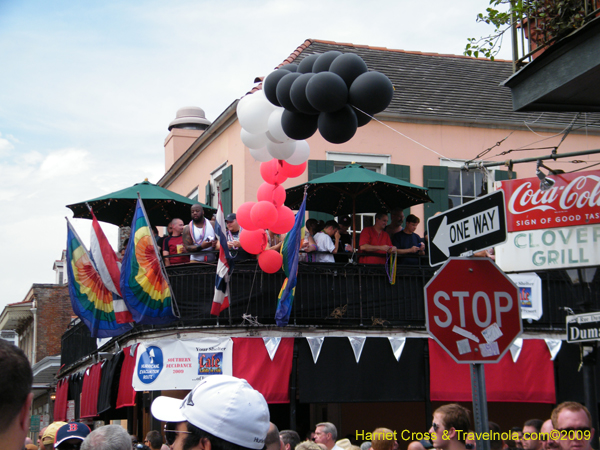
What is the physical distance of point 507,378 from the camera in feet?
44.7

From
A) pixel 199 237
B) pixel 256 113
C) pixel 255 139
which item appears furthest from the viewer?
pixel 199 237

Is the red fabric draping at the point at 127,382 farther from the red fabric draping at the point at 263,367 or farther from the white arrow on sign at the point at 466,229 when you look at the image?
the white arrow on sign at the point at 466,229

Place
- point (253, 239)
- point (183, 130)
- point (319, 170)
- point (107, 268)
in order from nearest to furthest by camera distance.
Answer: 1. point (253, 239)
2. point (107, 268)
3. point (319, 170)
4. point (183, 130)

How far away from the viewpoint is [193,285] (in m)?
13.8

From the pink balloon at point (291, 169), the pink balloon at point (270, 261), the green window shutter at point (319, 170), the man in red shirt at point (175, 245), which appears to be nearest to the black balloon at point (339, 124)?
the pink balloon at point (291, 169)

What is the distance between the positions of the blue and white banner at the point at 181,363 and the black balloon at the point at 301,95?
23.0ft

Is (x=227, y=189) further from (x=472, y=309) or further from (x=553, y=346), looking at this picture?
(x=472, y=309)

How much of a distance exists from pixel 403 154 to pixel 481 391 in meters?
13.1

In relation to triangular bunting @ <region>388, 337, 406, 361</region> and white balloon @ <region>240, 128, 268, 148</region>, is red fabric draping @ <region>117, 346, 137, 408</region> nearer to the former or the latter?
triangular bunting @ <region>388, 337, 406, 361</region>

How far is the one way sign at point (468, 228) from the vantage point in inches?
194

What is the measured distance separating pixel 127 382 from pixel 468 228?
10391 millimetres

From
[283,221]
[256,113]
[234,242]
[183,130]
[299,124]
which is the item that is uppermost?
[183,130]

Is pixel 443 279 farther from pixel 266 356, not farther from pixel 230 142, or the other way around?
pixel 230 142

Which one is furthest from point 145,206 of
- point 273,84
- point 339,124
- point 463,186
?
point 339,124
